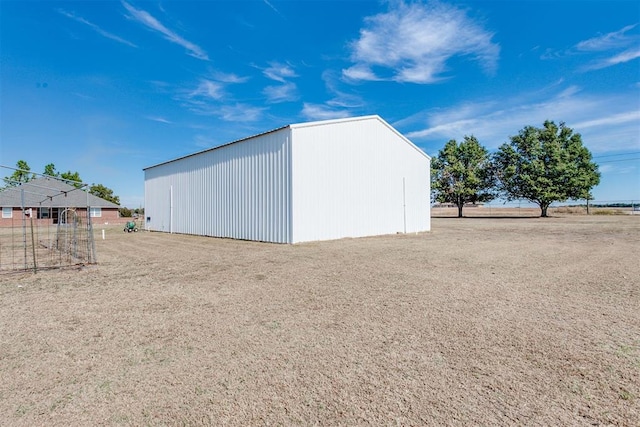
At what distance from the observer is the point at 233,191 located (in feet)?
54.5

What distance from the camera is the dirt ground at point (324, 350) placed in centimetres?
241

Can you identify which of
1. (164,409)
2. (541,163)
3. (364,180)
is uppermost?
(541,163)

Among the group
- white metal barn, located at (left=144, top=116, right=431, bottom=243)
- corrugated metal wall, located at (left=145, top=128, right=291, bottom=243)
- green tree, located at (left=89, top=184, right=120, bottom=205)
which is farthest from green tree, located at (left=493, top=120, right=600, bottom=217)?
green tree, located at (left=89, top=184, right=120, bottom=205)

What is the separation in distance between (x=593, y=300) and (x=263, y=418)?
5465mm

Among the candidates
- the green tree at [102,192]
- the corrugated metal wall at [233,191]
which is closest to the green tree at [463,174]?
the corrugated metal wall at [233,191]

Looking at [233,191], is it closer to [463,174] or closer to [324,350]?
[324,350]

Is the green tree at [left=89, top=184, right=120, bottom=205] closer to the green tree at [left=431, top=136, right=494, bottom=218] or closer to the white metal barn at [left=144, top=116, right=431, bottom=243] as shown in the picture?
the white metal barn at [left=144, top=116, right=431, bottom=243]

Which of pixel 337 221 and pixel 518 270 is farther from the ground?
pixel 337 221

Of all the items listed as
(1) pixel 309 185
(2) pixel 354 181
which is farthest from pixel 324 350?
(2) pixel 354 181

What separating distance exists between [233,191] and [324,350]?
14227 mm

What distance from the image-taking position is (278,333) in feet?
12.7

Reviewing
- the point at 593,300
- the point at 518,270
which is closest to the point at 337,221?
the point at 518,270

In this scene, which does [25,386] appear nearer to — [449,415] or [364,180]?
[449,415]

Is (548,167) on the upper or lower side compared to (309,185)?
upper
